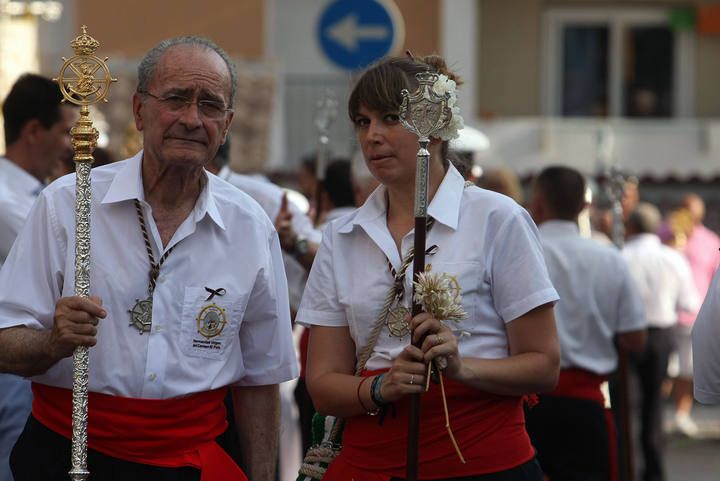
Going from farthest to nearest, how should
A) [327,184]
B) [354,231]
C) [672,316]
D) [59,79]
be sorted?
[672,316] → [327,184] → [354,231] → [59,79]

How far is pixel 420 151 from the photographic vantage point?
165 inches

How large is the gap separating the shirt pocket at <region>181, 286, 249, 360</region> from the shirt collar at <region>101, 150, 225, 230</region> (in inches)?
9.1

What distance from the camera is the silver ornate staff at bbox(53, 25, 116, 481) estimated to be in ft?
13.6

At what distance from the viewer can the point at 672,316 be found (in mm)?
12438

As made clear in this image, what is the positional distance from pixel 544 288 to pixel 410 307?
1.30 feet

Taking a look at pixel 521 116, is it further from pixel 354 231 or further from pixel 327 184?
pixel 354 231

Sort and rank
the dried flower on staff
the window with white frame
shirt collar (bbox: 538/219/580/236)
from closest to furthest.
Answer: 1. the dried flower on staff
2. shirt collar (bbox: 538/219/580/236)
3. the window with white frame

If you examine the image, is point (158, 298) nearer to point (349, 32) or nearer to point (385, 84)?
point (385, 84)

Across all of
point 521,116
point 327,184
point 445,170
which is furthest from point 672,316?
point 521,116


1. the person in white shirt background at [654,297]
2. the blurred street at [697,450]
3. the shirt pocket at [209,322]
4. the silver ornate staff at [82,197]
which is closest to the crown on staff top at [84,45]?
the silver ornate staff at [82,197]

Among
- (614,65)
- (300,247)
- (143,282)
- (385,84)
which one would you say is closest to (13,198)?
(300,247)

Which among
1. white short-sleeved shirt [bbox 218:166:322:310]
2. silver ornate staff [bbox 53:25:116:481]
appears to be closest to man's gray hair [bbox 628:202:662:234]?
white short-sleeved shirt [bbox 218:166:322:310]

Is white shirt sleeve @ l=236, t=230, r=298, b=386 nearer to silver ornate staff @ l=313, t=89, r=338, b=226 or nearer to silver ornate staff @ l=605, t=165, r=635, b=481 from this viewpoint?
silver ornate staff @ l=313, t=89, r=338, b=226

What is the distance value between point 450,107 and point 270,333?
0.97m
